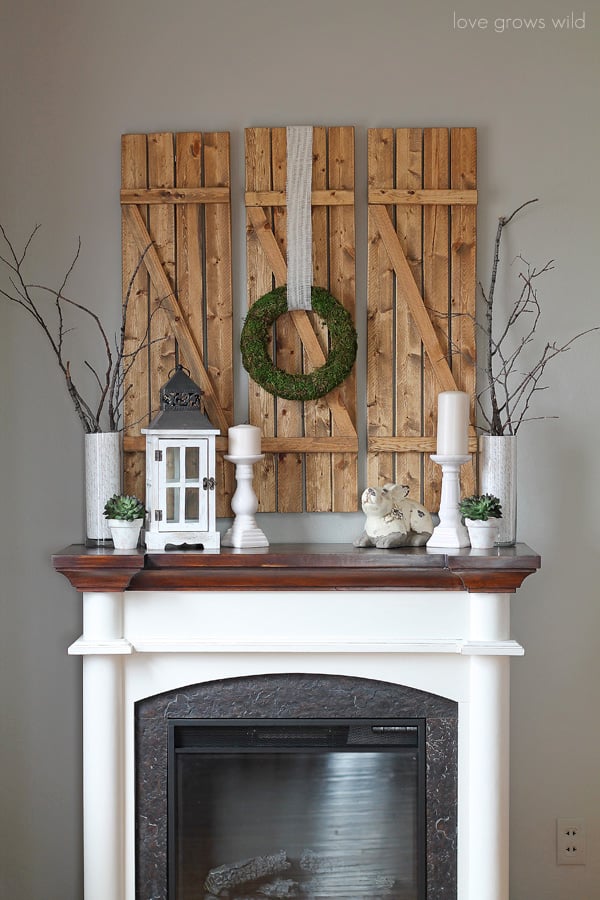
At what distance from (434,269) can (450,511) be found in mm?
752

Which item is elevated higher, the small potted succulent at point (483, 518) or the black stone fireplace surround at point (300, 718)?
the small potted succulent at point (483, 518)

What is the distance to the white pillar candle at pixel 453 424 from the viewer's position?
2543mm

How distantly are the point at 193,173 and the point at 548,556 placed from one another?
1602mm

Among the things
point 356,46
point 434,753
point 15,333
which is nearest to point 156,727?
point 434,753

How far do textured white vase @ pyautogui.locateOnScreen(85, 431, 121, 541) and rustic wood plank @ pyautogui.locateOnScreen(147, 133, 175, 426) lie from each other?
220 millimetres

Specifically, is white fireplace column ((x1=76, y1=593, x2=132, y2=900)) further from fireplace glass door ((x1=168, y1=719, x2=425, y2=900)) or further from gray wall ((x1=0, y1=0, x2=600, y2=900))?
gray wall ((x1=0, y1=0, x2=600, y2=900))

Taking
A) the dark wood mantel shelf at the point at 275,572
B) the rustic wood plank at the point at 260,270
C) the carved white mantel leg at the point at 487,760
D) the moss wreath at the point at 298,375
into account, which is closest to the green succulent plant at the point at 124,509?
the dark wood mantel shelf at the point at 275,572

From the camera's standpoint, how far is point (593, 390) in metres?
2.76

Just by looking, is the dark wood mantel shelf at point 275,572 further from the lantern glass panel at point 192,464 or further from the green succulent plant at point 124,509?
the lantern glass panel at point 192,464

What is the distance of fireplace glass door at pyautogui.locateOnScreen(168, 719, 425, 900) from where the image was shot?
8.11ft

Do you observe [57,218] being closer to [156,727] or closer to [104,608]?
[104,608]

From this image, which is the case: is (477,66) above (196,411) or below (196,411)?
above

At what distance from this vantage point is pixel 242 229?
2.77 metres

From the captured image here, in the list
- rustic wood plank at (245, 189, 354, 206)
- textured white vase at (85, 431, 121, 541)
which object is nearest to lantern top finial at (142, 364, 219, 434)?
textured white vase at (85, 431, 121, 541)
